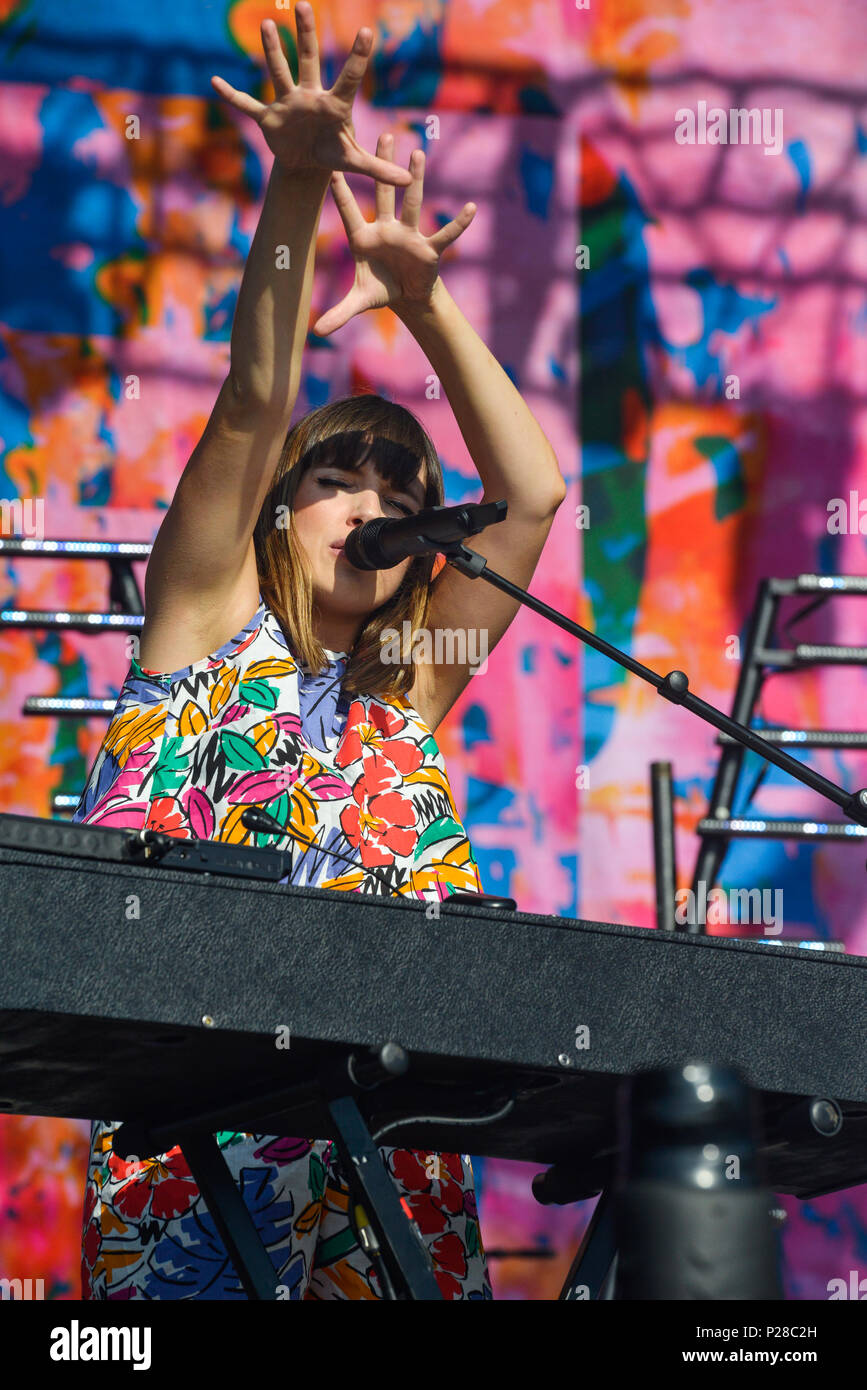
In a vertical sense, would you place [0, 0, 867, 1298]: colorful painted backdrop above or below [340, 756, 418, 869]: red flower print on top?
above

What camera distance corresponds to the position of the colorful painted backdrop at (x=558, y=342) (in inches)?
126

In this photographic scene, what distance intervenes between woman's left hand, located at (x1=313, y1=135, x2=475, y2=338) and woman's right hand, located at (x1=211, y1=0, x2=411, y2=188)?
290 millimetres

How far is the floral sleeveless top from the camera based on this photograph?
5.23ft

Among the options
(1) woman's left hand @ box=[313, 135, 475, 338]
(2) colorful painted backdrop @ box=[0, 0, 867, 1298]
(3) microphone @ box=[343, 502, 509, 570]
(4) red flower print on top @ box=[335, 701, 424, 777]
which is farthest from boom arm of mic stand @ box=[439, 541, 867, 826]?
(2) colorful painted backdrop @ box=[0, 0, 867, 1298]

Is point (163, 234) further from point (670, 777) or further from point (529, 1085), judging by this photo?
point (529, 1085)

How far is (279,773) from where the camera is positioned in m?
1.64

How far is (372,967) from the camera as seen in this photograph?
1.08 meters

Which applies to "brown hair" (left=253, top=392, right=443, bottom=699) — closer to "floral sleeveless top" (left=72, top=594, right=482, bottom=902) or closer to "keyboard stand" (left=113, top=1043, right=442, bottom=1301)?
"floral sleeveless top" (left=72, top=594, right=482, bottom=902)

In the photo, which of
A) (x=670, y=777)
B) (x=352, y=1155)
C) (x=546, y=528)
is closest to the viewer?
(x=352, y=1155)

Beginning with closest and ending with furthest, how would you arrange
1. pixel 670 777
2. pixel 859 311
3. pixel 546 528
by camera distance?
pixel 546 528 < pixel 670 777 < pixel 859 311

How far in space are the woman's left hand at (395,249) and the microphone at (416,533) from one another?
12.2 inches

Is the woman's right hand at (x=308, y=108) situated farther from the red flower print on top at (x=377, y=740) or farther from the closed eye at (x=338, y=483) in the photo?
the red flower print on top at (x=377, y=740)

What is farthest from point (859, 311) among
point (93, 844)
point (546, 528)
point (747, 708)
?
point (93, 844)
